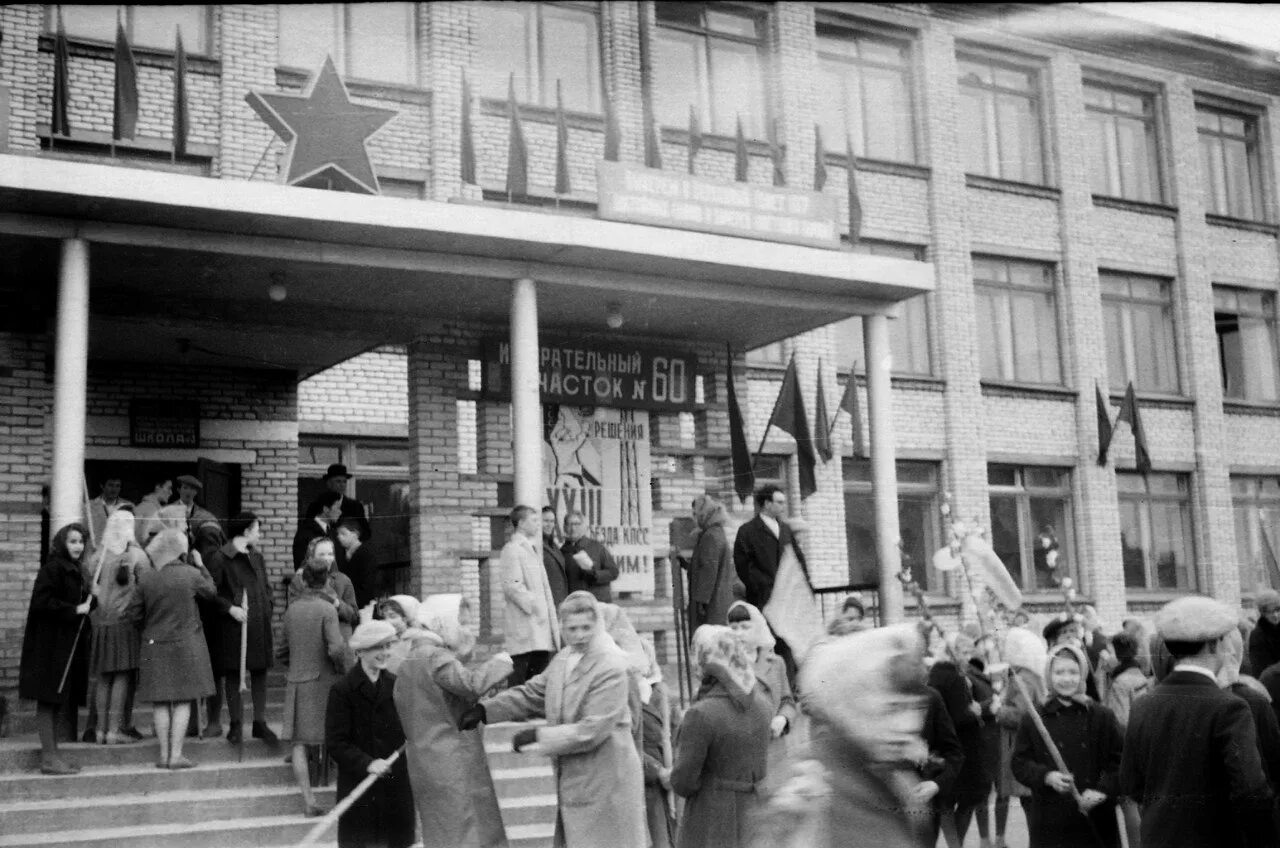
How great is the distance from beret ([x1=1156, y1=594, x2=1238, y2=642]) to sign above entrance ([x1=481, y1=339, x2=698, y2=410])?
370 inches

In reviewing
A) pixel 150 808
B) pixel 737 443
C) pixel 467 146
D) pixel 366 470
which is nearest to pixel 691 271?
pixel 467 146

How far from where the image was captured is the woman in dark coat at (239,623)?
11.0m

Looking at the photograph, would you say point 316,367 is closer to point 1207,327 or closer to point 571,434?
point 571,434

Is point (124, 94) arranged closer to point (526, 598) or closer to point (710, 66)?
point (526, 598)

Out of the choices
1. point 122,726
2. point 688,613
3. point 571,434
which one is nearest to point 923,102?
point 571,434

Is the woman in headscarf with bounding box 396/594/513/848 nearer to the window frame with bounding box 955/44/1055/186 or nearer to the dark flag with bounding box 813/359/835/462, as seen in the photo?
the dark flag with bounding box 813/359/835/462

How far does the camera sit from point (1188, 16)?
6.07 meters

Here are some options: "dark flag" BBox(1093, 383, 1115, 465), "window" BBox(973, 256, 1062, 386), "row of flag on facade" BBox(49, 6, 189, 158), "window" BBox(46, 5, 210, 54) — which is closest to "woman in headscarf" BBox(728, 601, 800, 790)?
"row of flag on facade" BBox(49, 6, 189, 158)

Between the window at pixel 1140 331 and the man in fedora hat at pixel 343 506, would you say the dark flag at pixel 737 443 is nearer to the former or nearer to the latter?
the man in fedora hat at pixel 343 506

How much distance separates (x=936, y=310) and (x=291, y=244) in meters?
11.9

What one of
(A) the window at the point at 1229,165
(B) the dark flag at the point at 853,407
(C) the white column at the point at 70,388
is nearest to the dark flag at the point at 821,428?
(B) the dark flag at the point at 853,407

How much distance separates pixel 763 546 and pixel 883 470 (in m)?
1.96

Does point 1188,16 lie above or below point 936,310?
below

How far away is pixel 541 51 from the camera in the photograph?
18.4 metres
